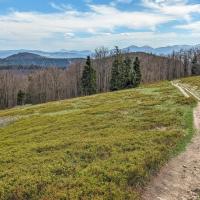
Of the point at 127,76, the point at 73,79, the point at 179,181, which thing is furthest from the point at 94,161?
the point at 73,79

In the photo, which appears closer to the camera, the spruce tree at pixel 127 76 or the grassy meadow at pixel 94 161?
the grassy meadow at pixel 94 161

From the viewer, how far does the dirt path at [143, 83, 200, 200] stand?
14.2 m

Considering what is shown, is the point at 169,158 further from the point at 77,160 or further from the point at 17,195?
the point at 17,195

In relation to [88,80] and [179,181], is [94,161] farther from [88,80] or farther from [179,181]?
[88,80]

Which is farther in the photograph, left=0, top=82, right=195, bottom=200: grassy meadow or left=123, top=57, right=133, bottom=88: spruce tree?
left=123, top=57, right=133, bottom=88: spruce tree

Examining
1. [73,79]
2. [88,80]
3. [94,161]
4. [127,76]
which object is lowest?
[94,161]

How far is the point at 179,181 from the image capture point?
51.4 ft

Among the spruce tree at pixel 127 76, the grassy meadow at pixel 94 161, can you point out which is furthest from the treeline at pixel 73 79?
the grassy meadow at pixel 94 161

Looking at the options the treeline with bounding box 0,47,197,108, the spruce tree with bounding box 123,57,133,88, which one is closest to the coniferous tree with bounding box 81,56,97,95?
the spruce tree with bounding box 123,57,133,88

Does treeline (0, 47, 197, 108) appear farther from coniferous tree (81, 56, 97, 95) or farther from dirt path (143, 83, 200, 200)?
dirt path (143, 83, 200, 200)

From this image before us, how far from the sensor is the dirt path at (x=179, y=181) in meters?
14.2

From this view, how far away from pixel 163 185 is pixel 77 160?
19.3 feet

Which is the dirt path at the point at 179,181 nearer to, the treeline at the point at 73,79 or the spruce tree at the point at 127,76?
the spruce tree at the point at 127,76

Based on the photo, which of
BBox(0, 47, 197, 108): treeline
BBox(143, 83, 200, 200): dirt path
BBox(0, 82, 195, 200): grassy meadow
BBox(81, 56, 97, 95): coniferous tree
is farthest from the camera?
BBox(0, 47, 197, 108): treeline
